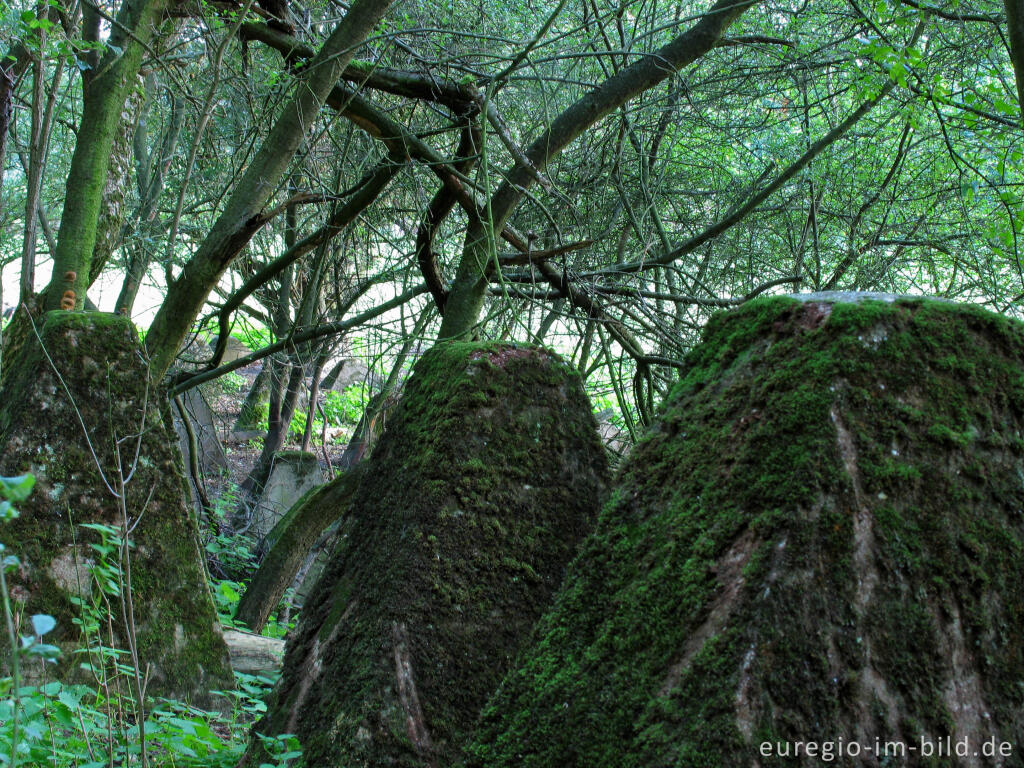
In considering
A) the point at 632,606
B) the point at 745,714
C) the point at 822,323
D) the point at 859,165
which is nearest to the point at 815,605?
the point at 745,714

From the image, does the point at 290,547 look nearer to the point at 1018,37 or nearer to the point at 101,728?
the point at 101,728

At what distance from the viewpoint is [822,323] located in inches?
67.9

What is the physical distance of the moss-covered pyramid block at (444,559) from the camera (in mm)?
2348

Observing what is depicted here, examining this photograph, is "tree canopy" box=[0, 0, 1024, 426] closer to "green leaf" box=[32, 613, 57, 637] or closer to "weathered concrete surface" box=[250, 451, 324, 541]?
"weathered concrete surface" box=[250, 451, 324, 541]

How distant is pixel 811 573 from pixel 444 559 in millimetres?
1341

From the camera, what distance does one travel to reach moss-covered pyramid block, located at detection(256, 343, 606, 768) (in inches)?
92.4

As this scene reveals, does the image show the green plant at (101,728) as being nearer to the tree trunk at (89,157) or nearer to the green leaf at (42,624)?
the green leaf at (42,624)

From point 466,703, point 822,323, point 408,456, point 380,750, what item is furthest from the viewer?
point 408,456

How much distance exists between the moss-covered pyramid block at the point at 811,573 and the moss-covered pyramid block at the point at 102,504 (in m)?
2.53

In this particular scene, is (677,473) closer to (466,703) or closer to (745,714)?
(745,714)

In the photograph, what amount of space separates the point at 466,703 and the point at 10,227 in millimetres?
12236

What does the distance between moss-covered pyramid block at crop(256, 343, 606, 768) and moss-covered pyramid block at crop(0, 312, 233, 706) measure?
3.85ft

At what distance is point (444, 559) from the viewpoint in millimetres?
2551

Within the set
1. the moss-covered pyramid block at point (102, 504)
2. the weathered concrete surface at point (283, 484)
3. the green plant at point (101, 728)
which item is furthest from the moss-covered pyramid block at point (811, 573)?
the weathered concrete surface at point (283, 484)
